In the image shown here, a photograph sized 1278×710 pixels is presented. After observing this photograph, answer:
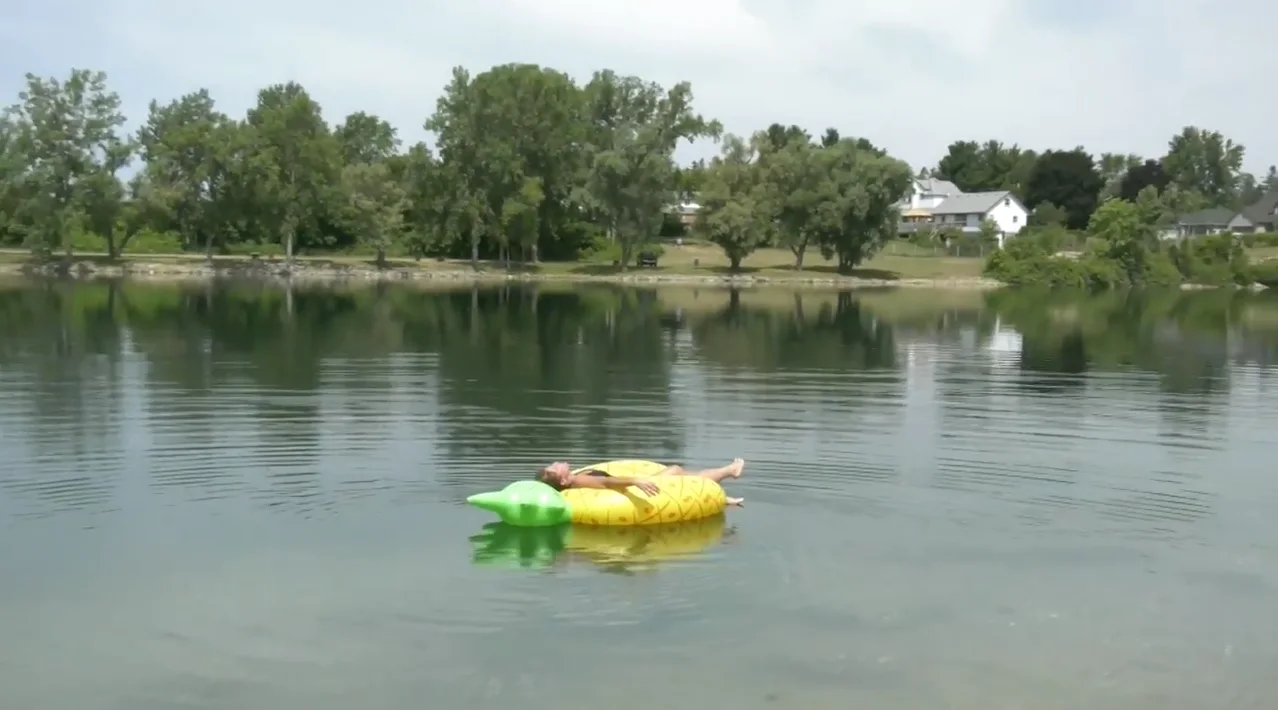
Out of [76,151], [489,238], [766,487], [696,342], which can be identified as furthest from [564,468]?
[489,238]

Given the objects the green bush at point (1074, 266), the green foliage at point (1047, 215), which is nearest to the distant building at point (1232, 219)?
the green foliage at point (1047, 215)

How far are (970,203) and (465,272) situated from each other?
229ft

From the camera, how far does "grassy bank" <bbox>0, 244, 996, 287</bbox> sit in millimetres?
84625

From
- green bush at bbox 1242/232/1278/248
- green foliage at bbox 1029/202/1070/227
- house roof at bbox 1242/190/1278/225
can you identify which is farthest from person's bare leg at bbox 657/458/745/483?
house roof at bbox 1242/190/1278/225

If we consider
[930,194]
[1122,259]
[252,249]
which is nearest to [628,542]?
[252,249]

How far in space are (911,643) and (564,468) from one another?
5.03 metres

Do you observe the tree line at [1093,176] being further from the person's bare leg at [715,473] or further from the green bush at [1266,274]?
the person's bare leg at [715,473]

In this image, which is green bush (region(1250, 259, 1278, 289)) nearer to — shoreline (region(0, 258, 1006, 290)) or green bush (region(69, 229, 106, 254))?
shoreline (region(0, 258, 1006, 290))

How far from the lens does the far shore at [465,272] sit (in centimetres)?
8344

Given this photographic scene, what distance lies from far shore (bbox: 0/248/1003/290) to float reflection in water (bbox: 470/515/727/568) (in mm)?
69679

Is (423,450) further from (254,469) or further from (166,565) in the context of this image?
(166,565)

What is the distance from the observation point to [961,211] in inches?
5502

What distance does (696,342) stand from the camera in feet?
133

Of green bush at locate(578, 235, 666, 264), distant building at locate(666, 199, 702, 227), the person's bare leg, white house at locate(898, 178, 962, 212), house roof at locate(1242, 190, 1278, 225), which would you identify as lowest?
the person's bare leg
